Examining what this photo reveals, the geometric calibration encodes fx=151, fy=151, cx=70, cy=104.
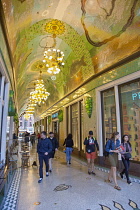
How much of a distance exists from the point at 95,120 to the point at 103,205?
435 cm

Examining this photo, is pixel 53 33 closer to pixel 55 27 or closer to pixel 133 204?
pixel 55 27

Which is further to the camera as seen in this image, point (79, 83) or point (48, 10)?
point (79, 83)

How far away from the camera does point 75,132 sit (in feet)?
33.5

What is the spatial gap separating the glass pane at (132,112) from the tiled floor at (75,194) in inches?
55.3

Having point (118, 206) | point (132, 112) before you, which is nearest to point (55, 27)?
point (132, 112)

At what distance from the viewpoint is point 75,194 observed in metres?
3.46

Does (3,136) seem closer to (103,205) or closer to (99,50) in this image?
(103,205)

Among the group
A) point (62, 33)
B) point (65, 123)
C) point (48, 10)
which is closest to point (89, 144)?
point (48, 10)

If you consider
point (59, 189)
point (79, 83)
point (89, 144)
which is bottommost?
point (59, 189)

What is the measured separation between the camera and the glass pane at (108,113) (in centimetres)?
624

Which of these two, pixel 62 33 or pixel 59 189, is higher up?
pixel 62 33

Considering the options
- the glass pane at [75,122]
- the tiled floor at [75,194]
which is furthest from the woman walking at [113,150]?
the glass pane at [75,122]

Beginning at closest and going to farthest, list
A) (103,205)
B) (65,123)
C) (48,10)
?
1. (103,205)
2. (48,10)
3. (65,123)

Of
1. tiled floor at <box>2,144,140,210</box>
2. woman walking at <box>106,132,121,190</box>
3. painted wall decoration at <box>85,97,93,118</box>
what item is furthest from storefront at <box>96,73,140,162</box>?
tiled floor at <box>2,144,140,210</box>
